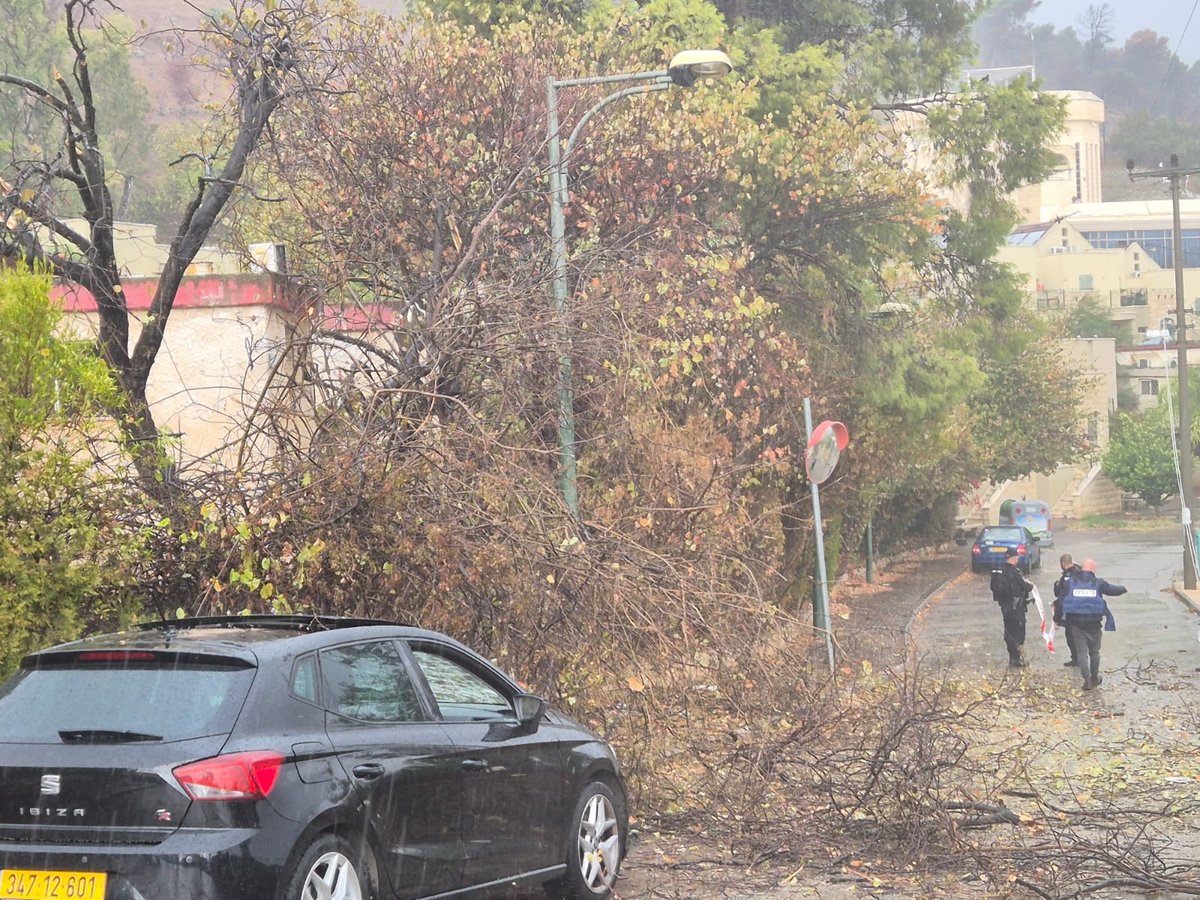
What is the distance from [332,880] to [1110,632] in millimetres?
23212

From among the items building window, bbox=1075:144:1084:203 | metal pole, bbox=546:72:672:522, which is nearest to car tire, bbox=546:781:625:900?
metal pole, bbox=546:72:672:522

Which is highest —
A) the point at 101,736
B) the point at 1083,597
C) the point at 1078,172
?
the point at 1078,172

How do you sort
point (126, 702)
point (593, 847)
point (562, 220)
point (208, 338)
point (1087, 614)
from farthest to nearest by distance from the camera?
point (1087, 614)
point (208, 338)
point (562, 220)
point (593, 847)
point (126, 702)

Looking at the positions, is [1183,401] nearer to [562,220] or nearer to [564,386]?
[562,220]

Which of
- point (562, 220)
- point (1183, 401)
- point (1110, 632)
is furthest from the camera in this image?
point (1183, 401)

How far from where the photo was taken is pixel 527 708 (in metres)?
6.85

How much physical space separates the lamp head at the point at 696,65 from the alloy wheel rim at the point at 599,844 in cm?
787

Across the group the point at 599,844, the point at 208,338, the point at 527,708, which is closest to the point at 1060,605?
the point at 208,338

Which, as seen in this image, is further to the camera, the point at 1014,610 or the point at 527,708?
the point at 1014,610

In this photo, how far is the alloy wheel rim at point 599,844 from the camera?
7234mm

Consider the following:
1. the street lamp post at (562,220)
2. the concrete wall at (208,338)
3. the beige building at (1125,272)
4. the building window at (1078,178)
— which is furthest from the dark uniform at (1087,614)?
the building window at (1078,178)

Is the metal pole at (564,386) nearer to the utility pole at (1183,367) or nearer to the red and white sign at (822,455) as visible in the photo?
the red and white sign at (822,455)

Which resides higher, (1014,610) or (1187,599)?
(1014,610)

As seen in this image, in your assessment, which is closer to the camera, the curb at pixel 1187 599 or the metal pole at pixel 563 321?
the metal pole at pixel 563 321
